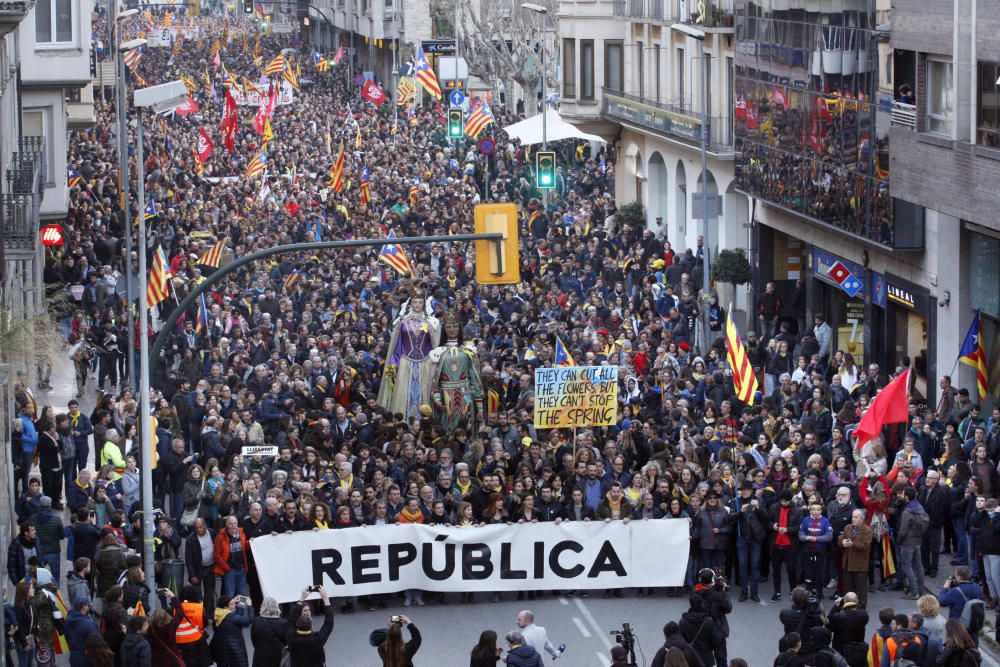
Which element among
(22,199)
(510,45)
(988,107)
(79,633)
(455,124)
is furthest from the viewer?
(510,45)

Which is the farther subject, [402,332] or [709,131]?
[709,131]

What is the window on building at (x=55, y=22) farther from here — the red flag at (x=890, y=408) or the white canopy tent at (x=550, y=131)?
the red flag at (x=890, y=408)

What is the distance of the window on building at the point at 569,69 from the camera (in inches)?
2183

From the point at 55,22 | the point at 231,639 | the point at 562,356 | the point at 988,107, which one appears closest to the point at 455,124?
the point at 55,22

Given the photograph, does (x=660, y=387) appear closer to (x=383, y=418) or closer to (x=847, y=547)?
(x=383, y=418)

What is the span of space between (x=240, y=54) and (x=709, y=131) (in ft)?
278

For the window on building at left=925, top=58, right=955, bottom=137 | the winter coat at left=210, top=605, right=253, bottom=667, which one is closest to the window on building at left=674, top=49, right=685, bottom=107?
the window on building at left=925, top=58, right=955, bottom=137

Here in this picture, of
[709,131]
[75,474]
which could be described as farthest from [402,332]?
[709,131]

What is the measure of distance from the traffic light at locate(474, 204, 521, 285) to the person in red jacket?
11.9 ft

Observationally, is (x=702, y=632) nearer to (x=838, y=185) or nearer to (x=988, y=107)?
(x=988, y=107)

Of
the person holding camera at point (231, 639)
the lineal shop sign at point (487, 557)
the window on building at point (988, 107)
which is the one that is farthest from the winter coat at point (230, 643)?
the window on building at point (988, 107)

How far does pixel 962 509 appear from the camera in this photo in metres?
22.8

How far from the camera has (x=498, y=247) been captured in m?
22.0

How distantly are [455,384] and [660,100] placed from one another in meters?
24.1
